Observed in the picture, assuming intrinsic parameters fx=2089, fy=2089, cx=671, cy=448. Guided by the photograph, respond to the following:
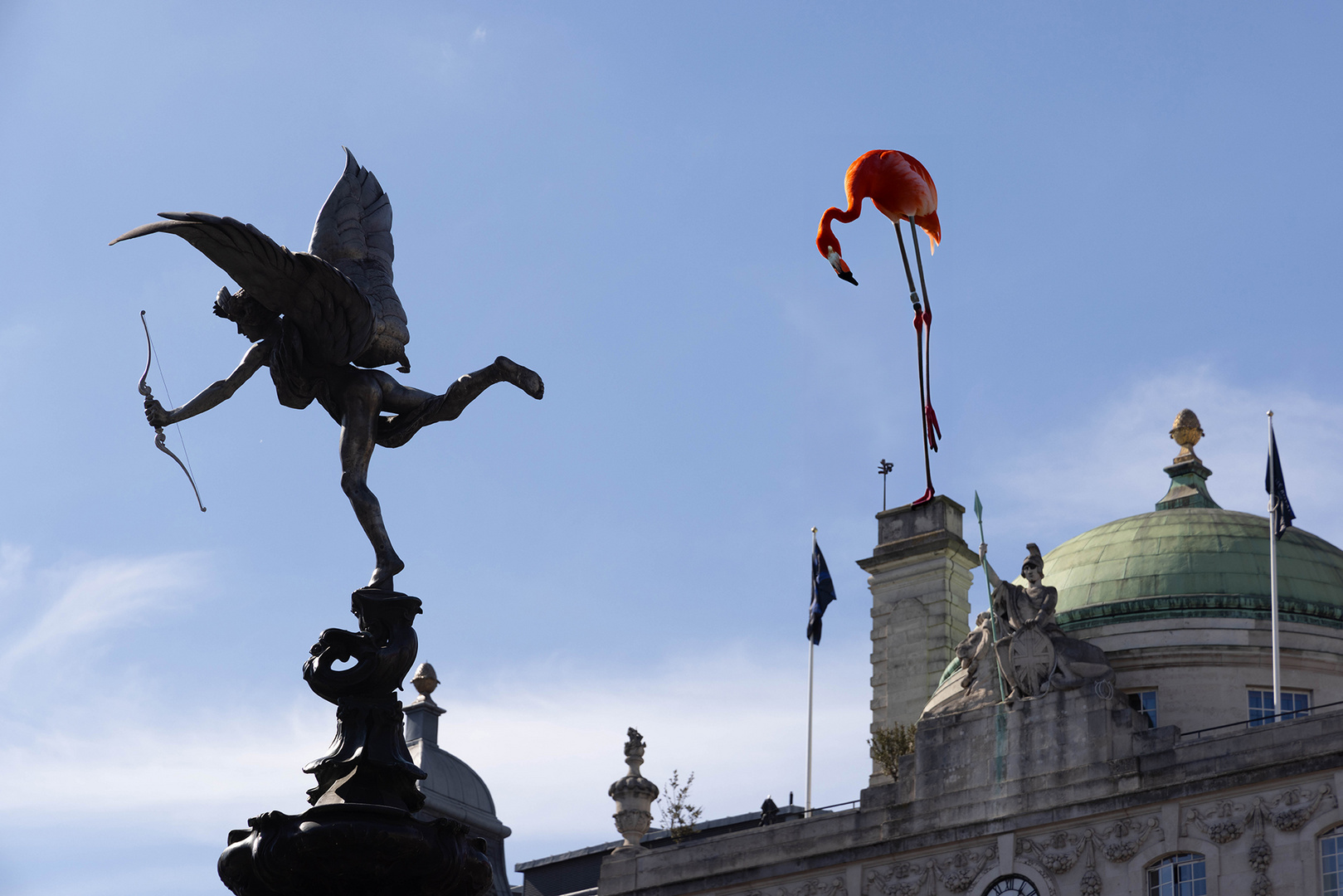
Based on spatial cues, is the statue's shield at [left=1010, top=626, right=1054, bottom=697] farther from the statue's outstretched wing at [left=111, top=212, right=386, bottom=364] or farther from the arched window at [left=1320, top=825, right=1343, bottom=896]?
the statue's outstretched wing at [left=111, top=212, right=386, bottom=364]

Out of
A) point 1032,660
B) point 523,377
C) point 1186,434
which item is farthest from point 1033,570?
point 523,377

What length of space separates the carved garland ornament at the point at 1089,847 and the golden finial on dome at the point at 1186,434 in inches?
634

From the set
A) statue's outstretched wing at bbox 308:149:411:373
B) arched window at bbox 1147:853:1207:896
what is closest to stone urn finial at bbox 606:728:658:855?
arched window at bbox 1147:853:1207:896

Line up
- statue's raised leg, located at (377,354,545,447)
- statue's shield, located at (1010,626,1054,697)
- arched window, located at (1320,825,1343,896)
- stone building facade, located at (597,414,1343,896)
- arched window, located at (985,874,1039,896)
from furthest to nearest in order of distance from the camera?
1. statue's shield, located at (1010,626,1054,697)
2. arched window, located at (985,874,1039,896)
3. stone building facade, located at (597,414,1343,896)
4. arched window, located at (1320,825,1343,896)
5. statue's raised leg, located at (377,354,545,447)

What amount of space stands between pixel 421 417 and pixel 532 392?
0.75 metres

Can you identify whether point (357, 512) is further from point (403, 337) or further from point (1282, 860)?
point (1282, 860)

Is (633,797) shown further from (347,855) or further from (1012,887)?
(347,855)

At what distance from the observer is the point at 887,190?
1761 inches

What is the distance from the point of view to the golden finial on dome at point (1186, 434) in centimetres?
5575

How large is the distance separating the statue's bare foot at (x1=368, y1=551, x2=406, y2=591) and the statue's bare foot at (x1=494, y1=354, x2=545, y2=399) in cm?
142

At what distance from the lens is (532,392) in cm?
1392

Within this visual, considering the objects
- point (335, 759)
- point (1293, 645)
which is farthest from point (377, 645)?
point (1293, 645)

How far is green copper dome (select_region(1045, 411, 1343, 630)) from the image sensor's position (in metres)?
49.2

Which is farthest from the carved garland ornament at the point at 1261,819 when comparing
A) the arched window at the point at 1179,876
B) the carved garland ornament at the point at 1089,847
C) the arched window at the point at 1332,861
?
the carved garland ornament at the point at 1089,847
